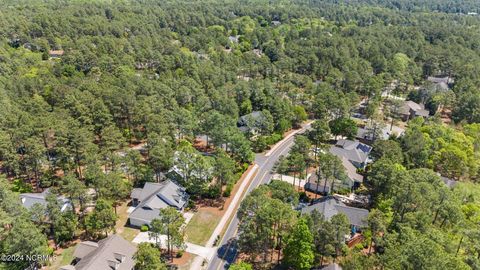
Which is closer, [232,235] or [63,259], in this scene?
[63,259]

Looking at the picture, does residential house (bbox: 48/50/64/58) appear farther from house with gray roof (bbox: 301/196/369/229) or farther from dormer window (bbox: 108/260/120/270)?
house with gray roof (bbox: 301/196/369/229)

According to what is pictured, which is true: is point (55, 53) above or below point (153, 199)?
above

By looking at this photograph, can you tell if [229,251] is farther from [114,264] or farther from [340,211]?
[340,211]

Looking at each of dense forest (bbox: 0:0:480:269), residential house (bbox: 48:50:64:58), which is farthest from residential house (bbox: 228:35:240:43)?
residential house (bbox: 48:50:64:58)

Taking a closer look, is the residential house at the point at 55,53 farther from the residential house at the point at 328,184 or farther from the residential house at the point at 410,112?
the residential house at the point at 410,112

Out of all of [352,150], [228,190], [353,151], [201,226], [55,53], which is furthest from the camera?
[55,53]

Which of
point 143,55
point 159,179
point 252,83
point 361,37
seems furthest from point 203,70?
point 361,37

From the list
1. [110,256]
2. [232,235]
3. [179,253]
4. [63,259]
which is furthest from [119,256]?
[232,235]

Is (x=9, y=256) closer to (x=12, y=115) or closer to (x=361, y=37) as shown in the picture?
(x=12, y=115)
